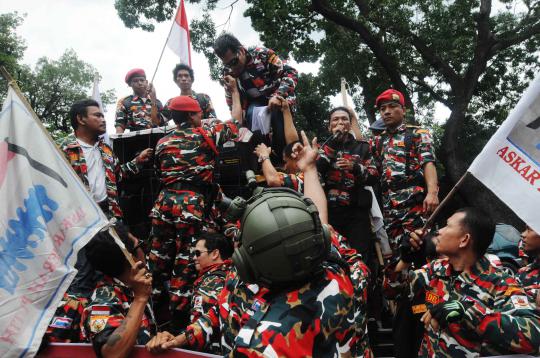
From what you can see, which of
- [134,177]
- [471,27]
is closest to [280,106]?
[134,177]

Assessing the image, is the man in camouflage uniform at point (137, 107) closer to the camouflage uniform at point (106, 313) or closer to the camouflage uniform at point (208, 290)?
the camouflage uniform at point (208, 290)

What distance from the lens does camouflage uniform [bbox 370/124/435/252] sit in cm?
450

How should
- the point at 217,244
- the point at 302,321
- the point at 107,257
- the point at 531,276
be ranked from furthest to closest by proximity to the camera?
the point at 217,244
the point at 531,276
the point at 107,257
the point at 302,321

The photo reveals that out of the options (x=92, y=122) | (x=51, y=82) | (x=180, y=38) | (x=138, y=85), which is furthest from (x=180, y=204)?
(x=51, y=82)

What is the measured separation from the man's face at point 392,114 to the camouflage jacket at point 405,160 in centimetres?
7

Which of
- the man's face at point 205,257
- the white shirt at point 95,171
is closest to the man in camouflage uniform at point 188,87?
the white shirt at point 95,171

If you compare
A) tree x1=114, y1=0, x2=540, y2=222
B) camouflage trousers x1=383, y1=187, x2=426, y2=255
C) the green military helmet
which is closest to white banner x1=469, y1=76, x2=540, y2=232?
the green military helmet

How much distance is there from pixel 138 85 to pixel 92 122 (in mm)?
2086

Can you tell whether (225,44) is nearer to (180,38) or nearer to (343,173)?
(343,173)

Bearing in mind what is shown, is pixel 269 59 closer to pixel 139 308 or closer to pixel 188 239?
pixel 188 239

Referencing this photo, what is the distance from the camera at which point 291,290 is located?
6.17 ft

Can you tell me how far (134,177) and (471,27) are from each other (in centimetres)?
1168

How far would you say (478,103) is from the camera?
581 inches

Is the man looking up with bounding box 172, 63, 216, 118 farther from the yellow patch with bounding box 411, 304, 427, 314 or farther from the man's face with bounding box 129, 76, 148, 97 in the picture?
the yellow patch with bounding box 411, 304, 427, 314
